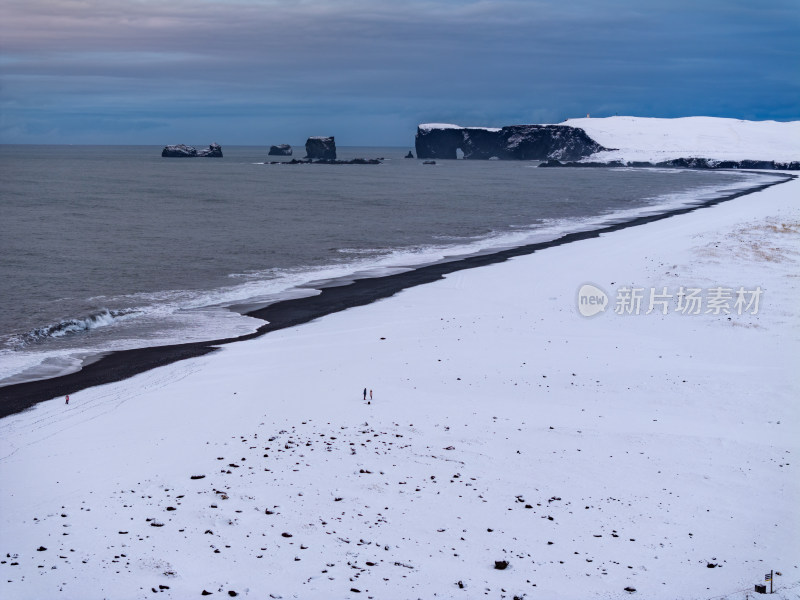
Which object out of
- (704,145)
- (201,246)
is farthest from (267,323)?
(704,145)

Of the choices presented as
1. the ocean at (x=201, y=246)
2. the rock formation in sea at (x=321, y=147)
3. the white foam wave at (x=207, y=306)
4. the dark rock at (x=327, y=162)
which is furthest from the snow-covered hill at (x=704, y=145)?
the white foam wave at (x=207, y=306)

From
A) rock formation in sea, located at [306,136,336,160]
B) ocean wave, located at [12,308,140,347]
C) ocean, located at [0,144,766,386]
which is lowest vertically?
ocean wave, located at [12,308,140,347]

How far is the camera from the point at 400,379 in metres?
13.5

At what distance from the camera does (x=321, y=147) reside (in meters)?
182

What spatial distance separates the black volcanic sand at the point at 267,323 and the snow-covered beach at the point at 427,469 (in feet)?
2.28

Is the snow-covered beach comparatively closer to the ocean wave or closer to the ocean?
the ocean

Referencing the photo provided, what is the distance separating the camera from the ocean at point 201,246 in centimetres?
1902

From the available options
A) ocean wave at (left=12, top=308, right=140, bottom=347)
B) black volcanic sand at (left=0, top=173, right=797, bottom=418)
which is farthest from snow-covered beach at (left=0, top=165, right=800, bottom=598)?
ocean wave at (left=12, top=308, right=140, bottom=347)

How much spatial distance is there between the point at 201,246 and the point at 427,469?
2730 centimetres

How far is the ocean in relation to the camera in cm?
1902

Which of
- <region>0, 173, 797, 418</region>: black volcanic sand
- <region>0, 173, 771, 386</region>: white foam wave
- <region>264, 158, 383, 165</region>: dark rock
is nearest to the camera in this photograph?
<region>0, 173, 797, 418</region>: black volcanic sand

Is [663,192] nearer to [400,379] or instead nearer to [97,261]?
[97,261]

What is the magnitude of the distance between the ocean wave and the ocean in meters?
0.05

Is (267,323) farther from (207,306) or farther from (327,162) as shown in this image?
(327,162)
